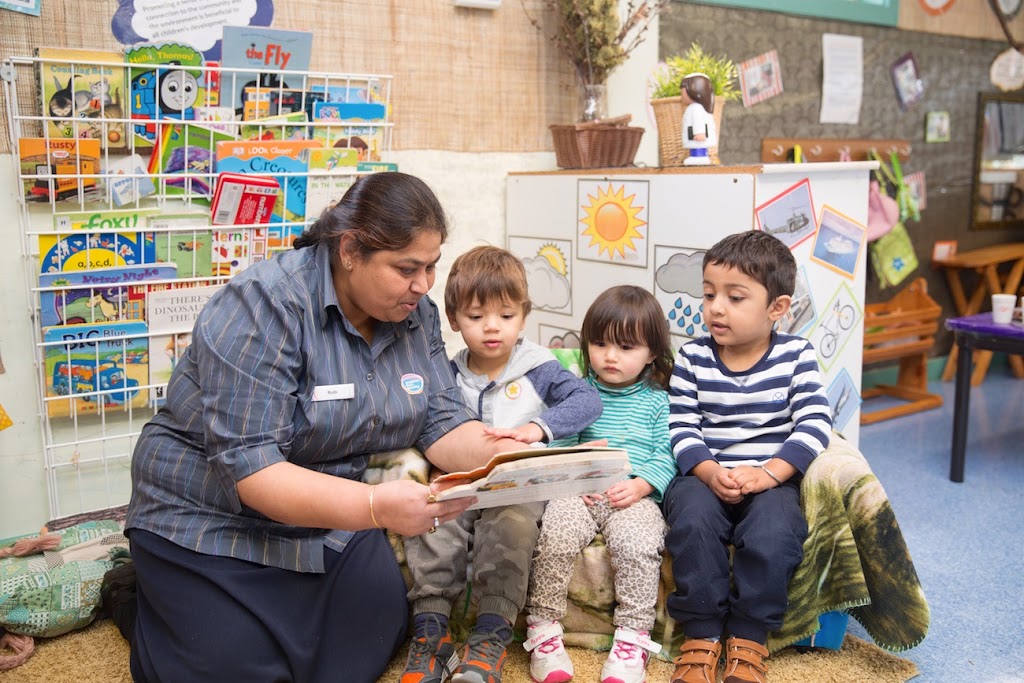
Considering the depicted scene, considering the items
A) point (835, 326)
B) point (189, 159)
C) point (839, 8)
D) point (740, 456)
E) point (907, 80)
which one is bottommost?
point (740, 456)

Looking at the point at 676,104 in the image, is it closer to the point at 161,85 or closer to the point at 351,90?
the point at 351,90

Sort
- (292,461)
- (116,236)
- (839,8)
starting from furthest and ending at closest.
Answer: (839,8), (116,236), (292,461)

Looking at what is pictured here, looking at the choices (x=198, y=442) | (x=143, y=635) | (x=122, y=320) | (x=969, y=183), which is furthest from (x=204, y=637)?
(x=969, y=183)

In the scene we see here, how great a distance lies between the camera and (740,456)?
6.70ft

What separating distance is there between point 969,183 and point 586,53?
2571 millimetres

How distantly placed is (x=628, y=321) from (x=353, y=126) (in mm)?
1032

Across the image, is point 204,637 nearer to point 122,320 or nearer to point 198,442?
point 198,442

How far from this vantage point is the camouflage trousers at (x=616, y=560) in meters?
1.86

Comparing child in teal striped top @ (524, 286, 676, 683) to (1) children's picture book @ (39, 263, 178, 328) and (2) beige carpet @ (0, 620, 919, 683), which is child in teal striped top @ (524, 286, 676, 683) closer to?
(2) beige carpet @ (0, 620, 919, 683)

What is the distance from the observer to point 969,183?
4445 millimetres

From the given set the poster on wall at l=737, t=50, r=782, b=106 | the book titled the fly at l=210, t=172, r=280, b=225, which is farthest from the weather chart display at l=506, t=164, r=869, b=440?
the poster on wall at l=737, t=50, r=782, b=106

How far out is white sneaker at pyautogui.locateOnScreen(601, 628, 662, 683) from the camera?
5.92 feet

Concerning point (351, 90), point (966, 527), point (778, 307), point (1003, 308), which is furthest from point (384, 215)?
point (1003, 308)

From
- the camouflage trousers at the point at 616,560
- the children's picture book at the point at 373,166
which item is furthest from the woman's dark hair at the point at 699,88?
the camouflage trousers at the point at 616,560
